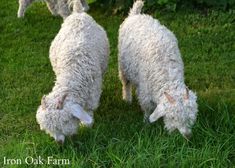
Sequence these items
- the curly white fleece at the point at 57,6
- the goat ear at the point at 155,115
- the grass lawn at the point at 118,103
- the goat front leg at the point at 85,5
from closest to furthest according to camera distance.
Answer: the grass lawn at the point at 118,103, the goat ear at the point at 155,115, the curly white fleece at the point at 57,6, the goat front leg at the point at 85,5

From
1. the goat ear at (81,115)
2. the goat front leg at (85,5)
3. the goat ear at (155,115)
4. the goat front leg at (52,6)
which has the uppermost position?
the goat ear at (81,115)

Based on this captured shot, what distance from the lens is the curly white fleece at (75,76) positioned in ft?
19.9

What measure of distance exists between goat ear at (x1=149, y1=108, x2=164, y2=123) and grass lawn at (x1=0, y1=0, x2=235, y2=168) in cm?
20

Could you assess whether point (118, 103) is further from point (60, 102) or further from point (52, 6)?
point (52, 6)

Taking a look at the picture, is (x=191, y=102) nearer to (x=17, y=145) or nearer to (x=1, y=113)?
(x=17, y=145)

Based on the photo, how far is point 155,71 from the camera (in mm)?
6527

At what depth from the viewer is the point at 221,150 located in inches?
240

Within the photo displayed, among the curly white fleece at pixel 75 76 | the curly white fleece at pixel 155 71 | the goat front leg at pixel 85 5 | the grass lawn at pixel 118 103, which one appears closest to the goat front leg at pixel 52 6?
the grass lawn at pixel 118 103

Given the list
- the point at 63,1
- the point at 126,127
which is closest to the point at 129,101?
the point at 126,127

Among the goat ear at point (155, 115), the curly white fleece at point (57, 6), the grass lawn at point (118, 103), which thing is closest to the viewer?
the grass lawn at point (118, 103)

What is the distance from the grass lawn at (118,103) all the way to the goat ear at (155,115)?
0.65ft

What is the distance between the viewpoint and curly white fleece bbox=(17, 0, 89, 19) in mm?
10117

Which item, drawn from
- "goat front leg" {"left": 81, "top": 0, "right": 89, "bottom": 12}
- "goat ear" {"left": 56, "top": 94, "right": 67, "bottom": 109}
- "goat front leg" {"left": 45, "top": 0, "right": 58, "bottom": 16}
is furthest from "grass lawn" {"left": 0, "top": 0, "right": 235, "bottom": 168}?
"goat ear" {"left": 56, "top": 94, "right": 67, "bottom": 109}

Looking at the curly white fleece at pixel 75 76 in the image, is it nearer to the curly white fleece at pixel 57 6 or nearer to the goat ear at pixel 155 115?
the goat ear at pixel 155 115
